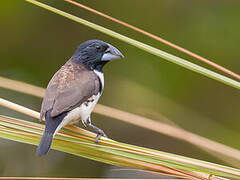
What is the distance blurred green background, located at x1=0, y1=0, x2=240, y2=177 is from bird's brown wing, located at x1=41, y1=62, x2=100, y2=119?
2.13m

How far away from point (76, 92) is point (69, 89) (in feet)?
0.16

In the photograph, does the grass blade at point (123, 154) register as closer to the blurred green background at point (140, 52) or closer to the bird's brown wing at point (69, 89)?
the bird's brown wing at point (69, 89)

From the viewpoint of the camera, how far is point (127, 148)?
5.85 feet

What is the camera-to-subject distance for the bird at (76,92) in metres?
2.60

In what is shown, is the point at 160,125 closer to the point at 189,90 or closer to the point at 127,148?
the point at 127,148

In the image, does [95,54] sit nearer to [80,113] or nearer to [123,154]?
[80,113]

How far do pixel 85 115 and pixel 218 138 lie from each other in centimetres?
188

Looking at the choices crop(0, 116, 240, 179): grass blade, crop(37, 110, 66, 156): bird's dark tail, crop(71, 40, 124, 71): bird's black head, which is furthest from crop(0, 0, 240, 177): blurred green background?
crop(0, 116, 240, 179): grass blade

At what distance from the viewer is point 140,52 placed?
5.79 m

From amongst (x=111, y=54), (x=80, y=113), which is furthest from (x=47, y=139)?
(x=111, y=54)

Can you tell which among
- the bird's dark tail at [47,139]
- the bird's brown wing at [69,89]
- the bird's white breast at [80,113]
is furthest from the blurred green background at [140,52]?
the bird's dark tail at [47,139]

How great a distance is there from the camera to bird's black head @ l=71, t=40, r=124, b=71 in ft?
11.3

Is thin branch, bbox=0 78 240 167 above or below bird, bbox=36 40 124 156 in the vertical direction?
above

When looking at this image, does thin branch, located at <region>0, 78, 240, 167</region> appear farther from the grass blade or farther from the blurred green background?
the blurred green background
